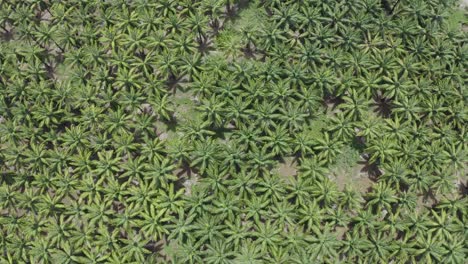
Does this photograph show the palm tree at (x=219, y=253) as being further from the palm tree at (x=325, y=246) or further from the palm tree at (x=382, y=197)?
the palm tree at (x=382, y=197)

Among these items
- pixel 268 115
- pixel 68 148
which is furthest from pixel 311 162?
pixel 68 148

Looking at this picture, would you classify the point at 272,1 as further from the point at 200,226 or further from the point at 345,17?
the point at 200,226

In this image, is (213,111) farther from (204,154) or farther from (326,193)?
(326,193)

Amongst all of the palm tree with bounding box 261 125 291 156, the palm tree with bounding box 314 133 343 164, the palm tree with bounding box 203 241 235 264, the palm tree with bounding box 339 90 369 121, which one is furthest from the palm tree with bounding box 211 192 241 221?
the palm tree with bounding box 339 90 369 121

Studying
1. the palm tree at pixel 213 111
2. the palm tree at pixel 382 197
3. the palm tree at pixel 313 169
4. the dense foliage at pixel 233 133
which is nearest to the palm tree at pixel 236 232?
the dense foliage at pixel 233 133

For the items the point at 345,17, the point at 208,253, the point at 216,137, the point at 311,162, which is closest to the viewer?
the point at 208,253

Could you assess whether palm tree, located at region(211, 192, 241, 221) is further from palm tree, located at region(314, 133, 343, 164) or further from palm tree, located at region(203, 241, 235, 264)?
palm tree, located at region(314, 133, 343, 164)

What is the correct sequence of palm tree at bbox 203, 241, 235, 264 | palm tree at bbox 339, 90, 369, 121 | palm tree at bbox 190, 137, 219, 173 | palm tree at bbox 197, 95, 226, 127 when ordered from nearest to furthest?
palm tree at bbox 203, 241, 235, 264
palm tree at bbox 190, 137, 219, 173
palm tree at bbox 339, 90, 369, 121
palm tree at bbox 197, 95, 226, 127

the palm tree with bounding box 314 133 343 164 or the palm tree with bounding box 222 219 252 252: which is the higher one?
the palm tree with bounding box 314 133 343 164

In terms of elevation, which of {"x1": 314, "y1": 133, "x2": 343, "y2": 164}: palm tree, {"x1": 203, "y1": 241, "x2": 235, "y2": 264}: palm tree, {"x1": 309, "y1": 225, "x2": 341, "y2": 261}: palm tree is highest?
{"x1": 314, "y1": 133, "x2": 343, "y2": 164}: palm tree
